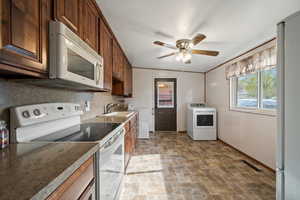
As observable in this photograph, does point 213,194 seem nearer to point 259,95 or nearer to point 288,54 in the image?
point 288,54

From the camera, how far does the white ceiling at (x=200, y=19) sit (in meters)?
1.69

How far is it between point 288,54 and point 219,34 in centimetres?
147

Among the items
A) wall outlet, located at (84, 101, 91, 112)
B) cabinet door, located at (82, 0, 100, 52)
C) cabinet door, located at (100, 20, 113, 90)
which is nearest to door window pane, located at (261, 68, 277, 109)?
cabinet door, located at (100, 20, 113, 90)

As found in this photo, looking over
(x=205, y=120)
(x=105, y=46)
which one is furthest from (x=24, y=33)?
(x=205, y=120)

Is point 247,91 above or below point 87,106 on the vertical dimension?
above

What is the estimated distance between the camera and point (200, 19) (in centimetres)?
199

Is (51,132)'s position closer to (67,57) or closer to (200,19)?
(67,57)

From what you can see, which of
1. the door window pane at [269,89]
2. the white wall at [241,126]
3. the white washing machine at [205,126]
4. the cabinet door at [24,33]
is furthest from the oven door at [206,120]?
the cabinet door at [24,33]

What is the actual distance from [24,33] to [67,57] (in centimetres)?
28

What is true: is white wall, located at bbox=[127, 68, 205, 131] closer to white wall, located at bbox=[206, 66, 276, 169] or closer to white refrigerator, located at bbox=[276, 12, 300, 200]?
white wall, located at bbox=[206, 66, 276, 169]

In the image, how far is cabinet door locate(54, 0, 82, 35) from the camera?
3.48 feet

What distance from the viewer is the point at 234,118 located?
11.8 ft

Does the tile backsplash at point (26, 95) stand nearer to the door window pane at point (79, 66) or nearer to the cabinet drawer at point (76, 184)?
the door window pane at point (79, 66)

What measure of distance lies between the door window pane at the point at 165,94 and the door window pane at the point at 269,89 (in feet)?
10.0
